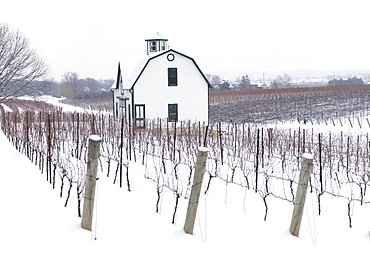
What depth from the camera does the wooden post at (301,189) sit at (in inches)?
232

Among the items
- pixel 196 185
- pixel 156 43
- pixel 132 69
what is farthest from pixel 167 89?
pixel 196 185

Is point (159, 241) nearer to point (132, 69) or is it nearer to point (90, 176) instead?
point (90, 176)

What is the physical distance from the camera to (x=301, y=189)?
6.00m

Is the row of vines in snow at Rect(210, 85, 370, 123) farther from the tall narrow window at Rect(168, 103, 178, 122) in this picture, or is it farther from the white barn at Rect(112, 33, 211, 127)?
the tall narrow window at Rect(168, 103, 178, 122)

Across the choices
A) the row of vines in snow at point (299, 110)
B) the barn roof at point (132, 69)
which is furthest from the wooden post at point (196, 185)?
the row of vines in snow at point (299, 110)

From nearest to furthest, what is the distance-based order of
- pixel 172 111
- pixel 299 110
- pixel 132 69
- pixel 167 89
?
pixel 167 89 < pixel 172 111 < pixel 132 69 < pixel 299 110

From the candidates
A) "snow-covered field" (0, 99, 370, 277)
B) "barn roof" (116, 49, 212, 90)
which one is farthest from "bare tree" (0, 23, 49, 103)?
"snow-covered field" (0, 99, 370, 277)

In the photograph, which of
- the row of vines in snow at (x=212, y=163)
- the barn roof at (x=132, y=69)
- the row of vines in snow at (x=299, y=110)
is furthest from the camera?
the row of vines in snow at (x=299, y=110)

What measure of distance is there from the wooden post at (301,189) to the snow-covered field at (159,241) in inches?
7.4

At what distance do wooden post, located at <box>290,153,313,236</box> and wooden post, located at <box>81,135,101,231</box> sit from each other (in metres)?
2.48

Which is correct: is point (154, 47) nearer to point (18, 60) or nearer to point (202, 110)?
point (202, 110)

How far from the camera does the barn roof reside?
27234 mm

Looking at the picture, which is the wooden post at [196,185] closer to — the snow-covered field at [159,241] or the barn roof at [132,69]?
the snow-covered field at [159,241]

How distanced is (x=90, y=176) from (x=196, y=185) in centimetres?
124
